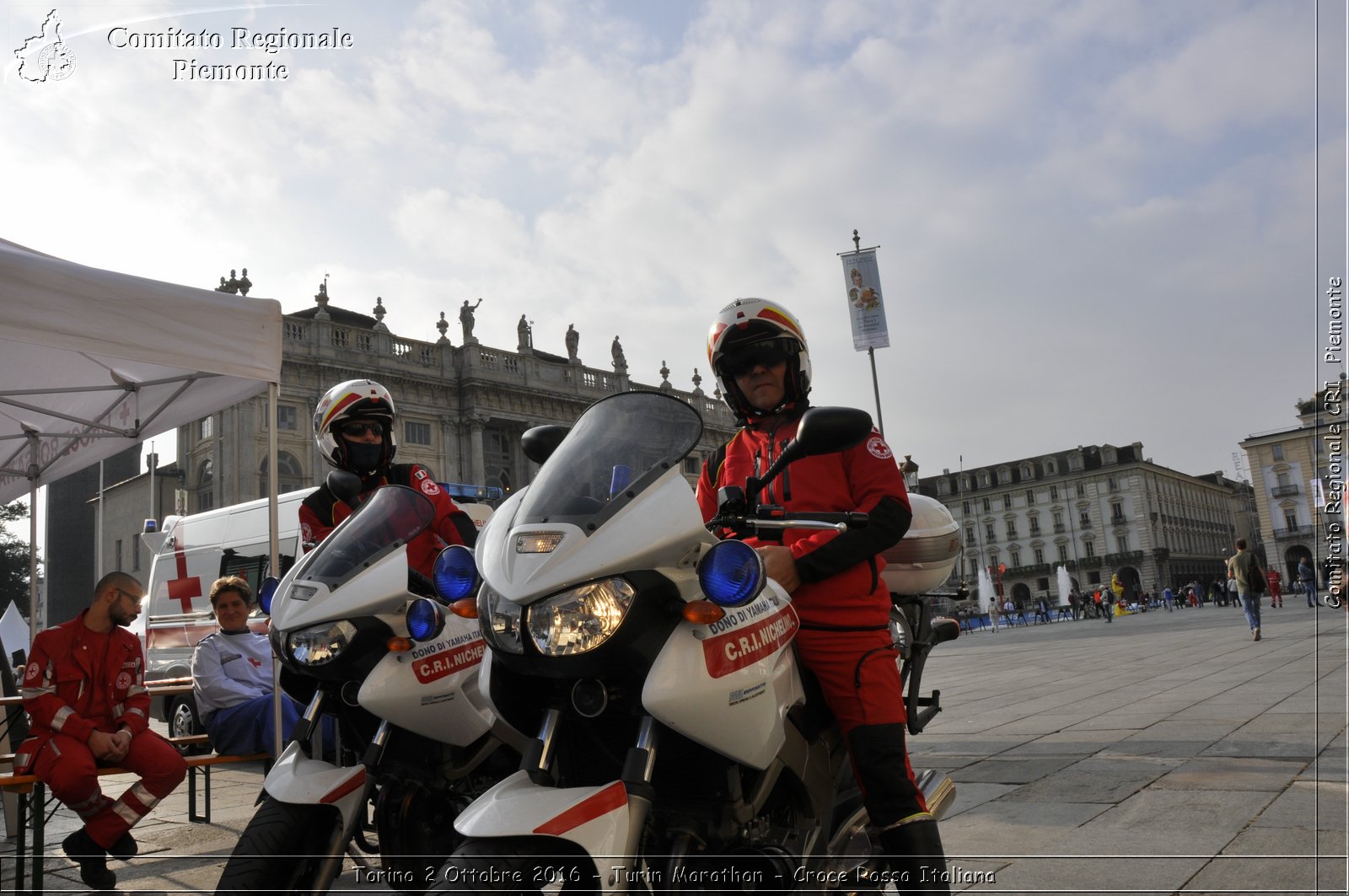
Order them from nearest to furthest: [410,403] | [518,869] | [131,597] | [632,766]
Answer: [518,869]
[632,766]
[131,597]
[410,403]

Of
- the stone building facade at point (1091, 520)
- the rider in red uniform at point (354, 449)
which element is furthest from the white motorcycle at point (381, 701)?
the stone building facade at point (1091, 520)

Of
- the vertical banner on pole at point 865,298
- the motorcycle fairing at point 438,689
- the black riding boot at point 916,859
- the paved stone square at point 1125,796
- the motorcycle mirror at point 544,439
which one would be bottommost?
the paved stone square at point 1125,796

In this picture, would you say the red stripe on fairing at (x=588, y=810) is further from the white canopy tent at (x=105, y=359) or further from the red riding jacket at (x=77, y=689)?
the white canopy tent at (x=105, y=359)

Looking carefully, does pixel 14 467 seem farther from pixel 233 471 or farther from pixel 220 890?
pixel 233 471

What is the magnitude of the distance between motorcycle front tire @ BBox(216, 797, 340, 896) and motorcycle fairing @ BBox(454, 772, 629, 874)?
941 mm

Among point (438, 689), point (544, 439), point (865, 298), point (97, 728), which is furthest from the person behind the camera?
point (865, 298)

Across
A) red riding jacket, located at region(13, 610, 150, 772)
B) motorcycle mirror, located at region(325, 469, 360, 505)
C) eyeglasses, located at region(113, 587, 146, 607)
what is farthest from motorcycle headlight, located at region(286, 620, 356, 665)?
eyeglasses, located at region(113, 587, 146, 607)

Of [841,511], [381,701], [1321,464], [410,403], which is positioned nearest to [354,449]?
[381,701]

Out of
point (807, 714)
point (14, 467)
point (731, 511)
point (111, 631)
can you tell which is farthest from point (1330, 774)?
point (14, 467)

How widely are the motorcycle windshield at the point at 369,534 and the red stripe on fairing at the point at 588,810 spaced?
1494 mm

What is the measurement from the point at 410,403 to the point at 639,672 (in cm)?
4942

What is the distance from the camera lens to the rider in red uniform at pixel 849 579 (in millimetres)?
2311

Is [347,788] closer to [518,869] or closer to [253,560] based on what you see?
[518,869]

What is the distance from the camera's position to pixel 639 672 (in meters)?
1.95
